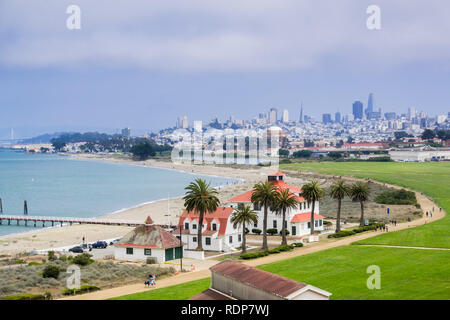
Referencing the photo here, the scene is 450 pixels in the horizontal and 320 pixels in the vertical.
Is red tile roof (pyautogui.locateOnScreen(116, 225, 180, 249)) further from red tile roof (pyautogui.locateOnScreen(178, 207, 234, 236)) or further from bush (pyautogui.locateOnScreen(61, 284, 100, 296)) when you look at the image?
bush (pyautogui.locateOnScreen(61, 284, 100, 296))

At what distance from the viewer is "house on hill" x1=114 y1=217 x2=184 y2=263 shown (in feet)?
161

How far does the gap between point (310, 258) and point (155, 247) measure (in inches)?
522

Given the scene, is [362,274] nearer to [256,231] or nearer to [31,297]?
[31,297]

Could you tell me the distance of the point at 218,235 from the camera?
176ft

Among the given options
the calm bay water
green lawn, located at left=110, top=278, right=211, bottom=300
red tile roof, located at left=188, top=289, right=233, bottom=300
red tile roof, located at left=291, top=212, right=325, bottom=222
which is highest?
red tile roof, located at left=188, top=289, right=233, bottom=300

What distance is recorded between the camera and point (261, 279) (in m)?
23.9

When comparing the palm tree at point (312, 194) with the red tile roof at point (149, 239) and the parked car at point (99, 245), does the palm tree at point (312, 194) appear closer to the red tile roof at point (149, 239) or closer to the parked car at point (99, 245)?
the red tile roof at point (149, 239)

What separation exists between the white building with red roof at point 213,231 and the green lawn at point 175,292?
49.2ft

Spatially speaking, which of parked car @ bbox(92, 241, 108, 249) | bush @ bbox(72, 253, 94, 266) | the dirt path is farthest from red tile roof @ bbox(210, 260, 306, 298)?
parked car @ bbox(92, 241, 108, 249)

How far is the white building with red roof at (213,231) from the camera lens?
53656 millimetres

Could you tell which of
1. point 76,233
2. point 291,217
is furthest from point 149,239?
point 76,233

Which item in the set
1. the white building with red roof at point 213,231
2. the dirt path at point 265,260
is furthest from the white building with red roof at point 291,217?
the white building with red roof at point 213,231
